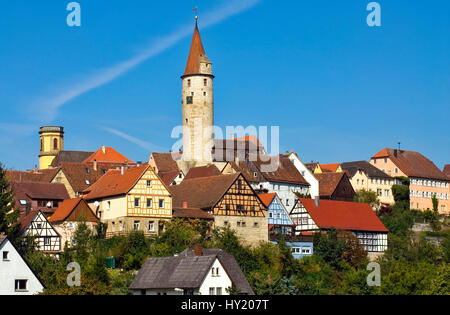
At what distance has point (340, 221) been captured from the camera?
75.2 meters

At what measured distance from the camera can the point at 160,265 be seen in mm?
55031

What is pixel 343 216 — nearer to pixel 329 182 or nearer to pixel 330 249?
pixel 330 249

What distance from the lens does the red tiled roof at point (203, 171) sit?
3199 inches

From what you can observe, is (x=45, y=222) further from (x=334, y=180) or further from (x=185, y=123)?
(x=334, y=180)

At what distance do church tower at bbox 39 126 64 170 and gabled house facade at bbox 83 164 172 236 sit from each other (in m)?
43.4

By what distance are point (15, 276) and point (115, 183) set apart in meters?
20.4

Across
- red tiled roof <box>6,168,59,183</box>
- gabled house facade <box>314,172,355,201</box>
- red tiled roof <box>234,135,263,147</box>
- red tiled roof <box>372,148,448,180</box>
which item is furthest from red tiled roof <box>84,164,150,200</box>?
red tiled roof <box>372,148,448,180</box>

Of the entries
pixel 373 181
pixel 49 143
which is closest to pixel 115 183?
pixel 373 181

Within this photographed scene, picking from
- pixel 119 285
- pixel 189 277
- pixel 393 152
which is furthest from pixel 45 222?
pixel 393 152

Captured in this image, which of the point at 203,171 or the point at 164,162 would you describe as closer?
the point at 203,171

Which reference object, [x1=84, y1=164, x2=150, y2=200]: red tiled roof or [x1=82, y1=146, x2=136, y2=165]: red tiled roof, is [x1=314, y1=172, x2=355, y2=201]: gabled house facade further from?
[x1=82, y1=146, x2=136, y2=165]: red tiled roof

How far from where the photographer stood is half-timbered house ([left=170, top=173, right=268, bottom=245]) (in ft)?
225

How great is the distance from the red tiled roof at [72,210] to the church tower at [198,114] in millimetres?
20919
